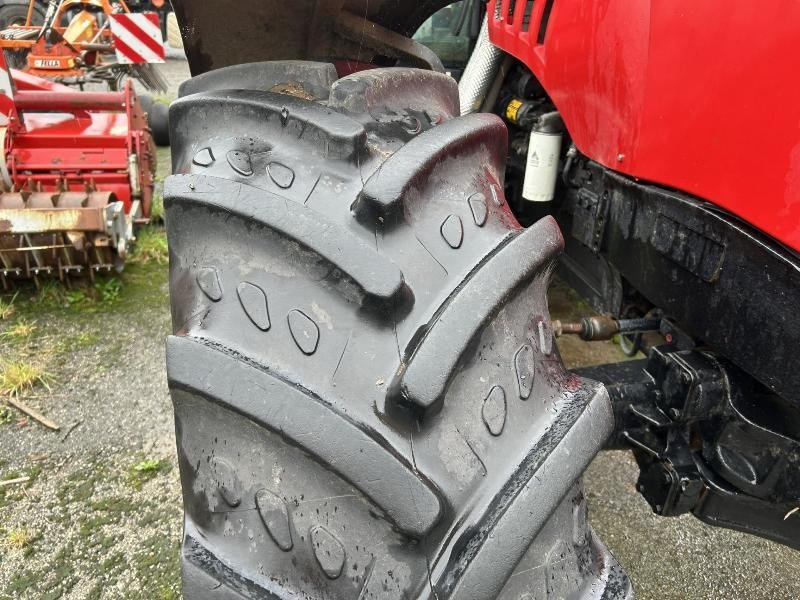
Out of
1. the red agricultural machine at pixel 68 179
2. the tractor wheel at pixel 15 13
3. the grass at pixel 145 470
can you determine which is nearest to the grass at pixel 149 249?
the red agricultural machine at pixel 68 179

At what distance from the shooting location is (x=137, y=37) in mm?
4598

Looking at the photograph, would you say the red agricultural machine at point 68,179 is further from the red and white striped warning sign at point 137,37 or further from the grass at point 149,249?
the red and white striped warning sign at point 137,37

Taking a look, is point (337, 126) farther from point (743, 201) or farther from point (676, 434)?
point (676, 434)

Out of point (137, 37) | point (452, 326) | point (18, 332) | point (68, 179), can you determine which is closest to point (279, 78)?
point (452, 326)

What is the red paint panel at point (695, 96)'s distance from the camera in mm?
661

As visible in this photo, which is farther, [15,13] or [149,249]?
[15,13]

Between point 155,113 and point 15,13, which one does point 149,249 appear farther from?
point 15,13

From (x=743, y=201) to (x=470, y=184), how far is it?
326 millimetres

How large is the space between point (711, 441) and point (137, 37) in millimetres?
4855

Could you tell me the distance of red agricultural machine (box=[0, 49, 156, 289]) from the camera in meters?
2.30

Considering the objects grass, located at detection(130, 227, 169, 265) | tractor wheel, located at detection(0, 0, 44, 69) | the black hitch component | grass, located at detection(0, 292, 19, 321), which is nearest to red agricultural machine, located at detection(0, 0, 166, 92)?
tractor wheel, located at detection(0, 0, 44, 69)

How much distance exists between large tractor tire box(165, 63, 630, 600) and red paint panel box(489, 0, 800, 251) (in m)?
0.22

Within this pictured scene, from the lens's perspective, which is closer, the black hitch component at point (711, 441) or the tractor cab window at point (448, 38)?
the black hitch component at point (711, 441)

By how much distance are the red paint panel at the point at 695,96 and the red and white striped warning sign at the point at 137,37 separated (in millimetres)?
4266
